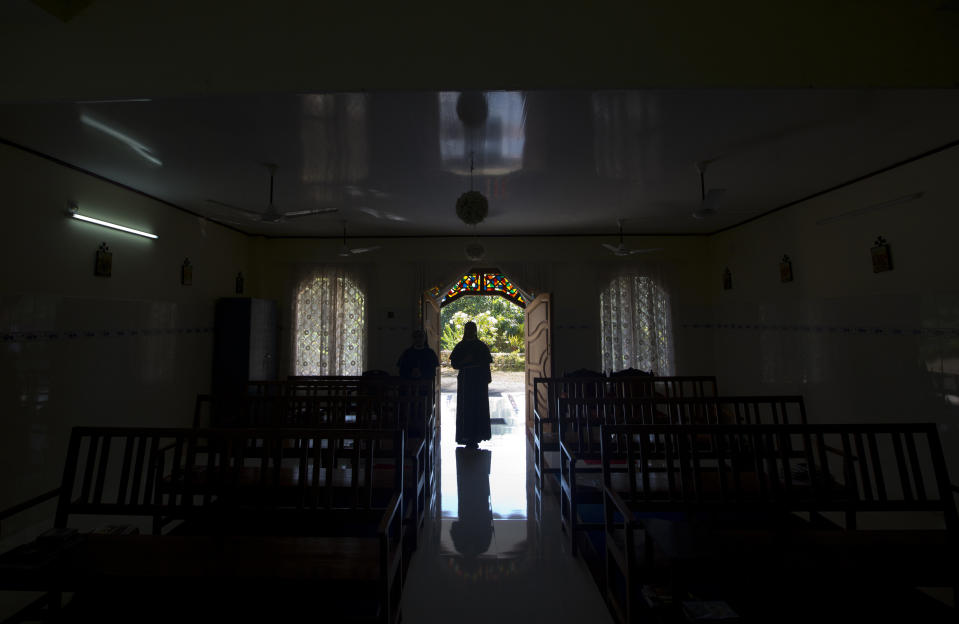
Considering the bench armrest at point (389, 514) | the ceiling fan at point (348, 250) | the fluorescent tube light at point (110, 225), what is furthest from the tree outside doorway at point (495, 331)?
the bench armrest at point (389, 514)

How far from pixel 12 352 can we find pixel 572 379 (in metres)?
4.15

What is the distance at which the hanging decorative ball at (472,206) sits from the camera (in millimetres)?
2938

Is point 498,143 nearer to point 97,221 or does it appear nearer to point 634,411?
point 634,411

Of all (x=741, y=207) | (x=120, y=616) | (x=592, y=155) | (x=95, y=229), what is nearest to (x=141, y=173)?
(x=95, y=229)

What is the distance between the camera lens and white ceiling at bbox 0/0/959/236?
1.84 metres

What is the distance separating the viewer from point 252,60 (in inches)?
74.2

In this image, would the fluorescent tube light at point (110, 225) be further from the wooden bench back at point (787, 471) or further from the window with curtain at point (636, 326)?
the window with curtain at point (636, 326)

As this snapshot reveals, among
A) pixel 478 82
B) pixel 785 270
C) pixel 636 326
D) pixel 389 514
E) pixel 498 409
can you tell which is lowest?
pixel 498 409

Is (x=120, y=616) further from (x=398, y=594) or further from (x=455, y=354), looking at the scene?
(x=455, y=354)

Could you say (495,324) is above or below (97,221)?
below

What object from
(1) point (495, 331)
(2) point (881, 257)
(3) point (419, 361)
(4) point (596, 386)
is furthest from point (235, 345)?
(1) point (495, 331)

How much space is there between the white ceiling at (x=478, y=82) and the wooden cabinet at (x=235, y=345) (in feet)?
7.10

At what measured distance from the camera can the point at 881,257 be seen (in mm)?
3127

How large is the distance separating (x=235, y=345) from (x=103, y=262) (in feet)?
5.55
